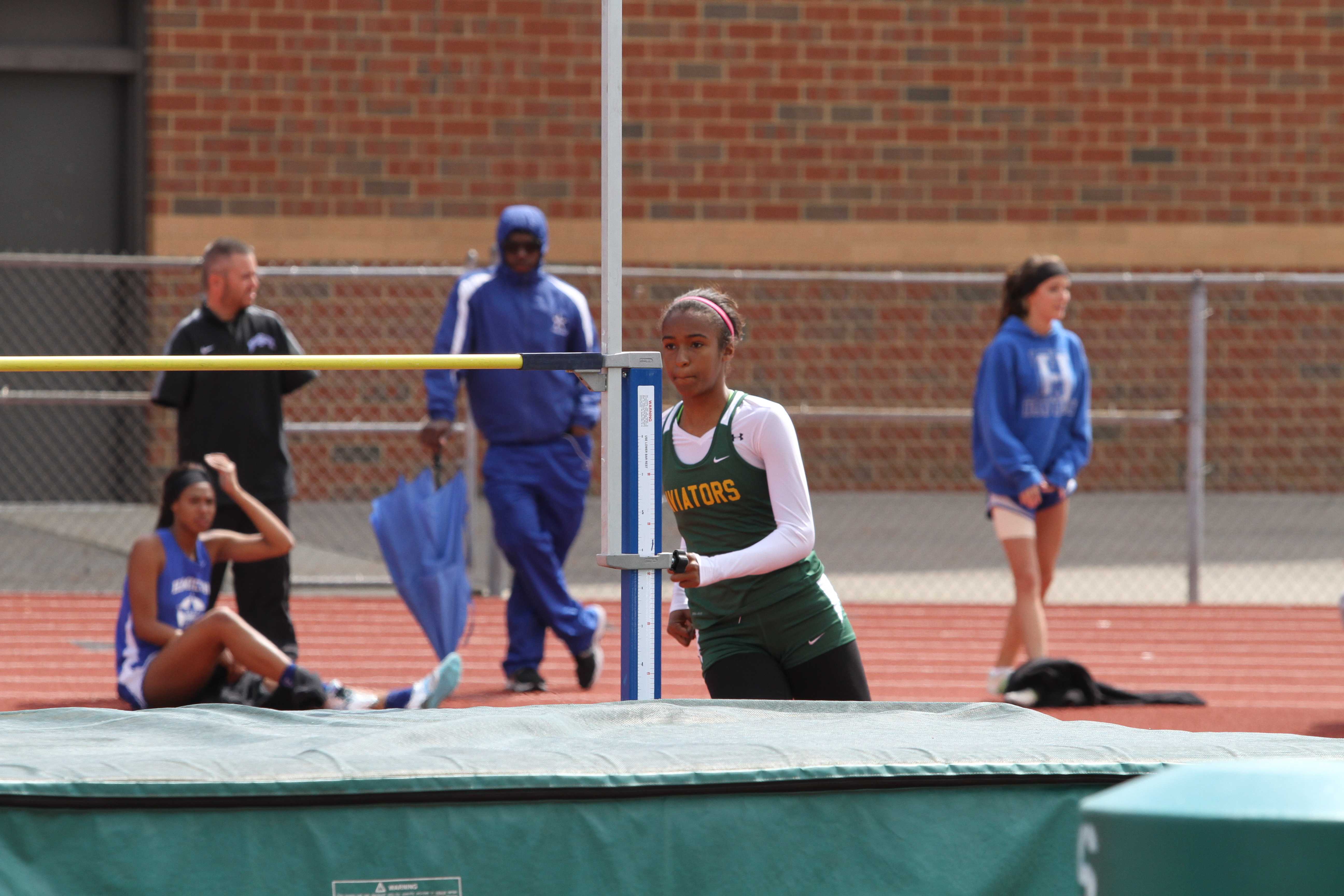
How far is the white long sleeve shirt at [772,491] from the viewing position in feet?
13.8

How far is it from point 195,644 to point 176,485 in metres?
0.66

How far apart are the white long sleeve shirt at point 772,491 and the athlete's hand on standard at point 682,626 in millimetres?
249

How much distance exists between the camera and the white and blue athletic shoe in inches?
256

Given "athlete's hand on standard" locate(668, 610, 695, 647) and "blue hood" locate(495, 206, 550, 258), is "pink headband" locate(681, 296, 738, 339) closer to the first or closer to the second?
"athlete's hand on standard" locate(668, 610, 695, 647)

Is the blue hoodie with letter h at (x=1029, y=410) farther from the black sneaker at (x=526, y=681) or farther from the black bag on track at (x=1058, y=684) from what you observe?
the black sneaker at (x=526, y=681)

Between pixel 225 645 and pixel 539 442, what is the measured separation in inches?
66.4

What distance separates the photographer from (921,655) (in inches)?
345

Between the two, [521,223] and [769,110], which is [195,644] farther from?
[769,110]

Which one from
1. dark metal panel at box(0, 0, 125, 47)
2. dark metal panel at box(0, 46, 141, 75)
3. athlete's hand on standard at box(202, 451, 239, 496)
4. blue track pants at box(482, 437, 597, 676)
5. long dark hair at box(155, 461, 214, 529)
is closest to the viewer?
long dark hair at box(155, 461, 214, 529)

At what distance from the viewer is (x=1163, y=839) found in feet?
5.99

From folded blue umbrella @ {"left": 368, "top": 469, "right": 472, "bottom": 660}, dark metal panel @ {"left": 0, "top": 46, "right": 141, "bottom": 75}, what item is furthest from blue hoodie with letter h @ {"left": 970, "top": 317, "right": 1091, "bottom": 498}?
dark metal panel @ {"left": 0, "top": 46, "right": 141, "bottom": 75}

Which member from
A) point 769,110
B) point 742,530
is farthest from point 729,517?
point 769,110

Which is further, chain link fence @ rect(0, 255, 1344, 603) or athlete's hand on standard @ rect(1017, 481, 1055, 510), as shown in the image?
chain link fence @ rect(0, 255, 1344, 603)

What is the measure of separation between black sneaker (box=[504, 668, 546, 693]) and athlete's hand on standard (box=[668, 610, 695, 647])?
9.21 feet
